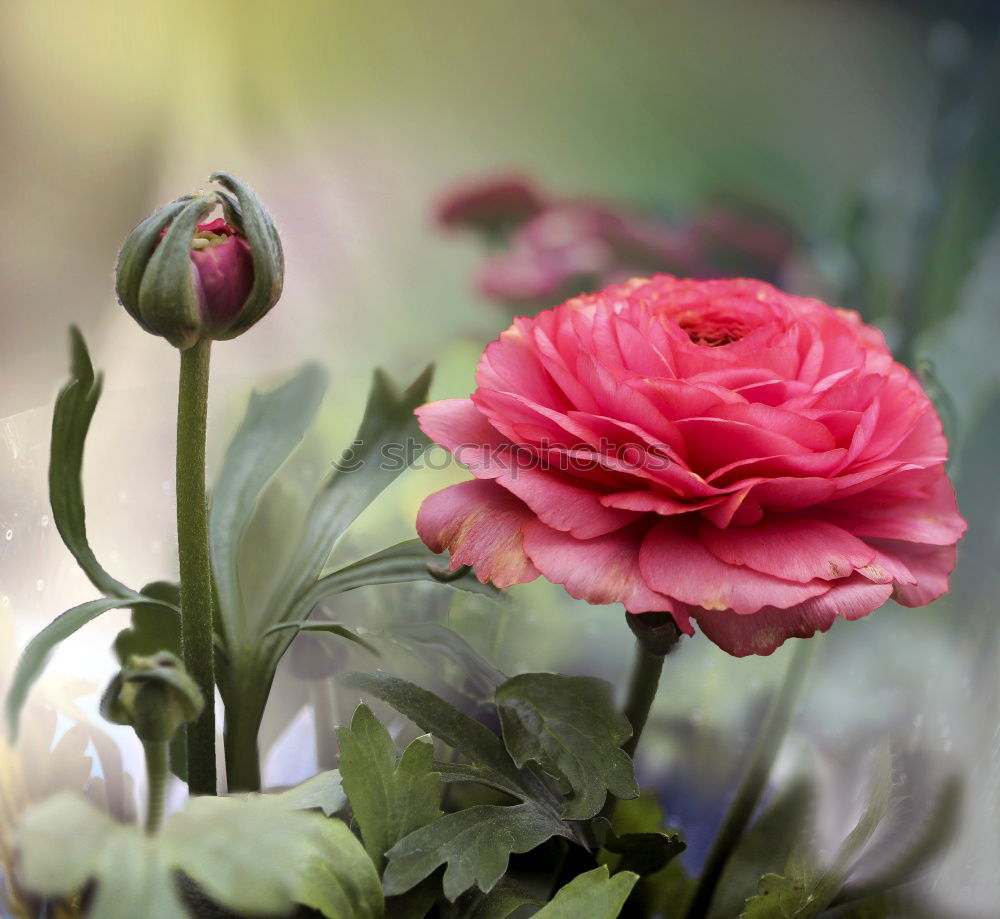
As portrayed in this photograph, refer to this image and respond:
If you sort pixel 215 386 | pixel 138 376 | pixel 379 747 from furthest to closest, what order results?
pixel 138 376 < pixel 215 386 < pixel 379 747

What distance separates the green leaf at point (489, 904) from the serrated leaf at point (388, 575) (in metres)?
0.07

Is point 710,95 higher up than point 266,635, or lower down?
higher up

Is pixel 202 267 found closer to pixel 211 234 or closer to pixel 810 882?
pixel 211 234

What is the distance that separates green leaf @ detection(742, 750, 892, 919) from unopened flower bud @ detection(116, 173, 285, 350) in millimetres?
153

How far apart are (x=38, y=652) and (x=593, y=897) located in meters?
0.12

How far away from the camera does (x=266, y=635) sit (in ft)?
0.80

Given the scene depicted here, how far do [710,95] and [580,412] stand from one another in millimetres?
315

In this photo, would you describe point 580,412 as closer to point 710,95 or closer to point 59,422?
point 59,422

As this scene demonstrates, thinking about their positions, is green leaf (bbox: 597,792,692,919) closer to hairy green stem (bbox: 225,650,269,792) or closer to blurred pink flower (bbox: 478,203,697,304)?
hairy green stem (bbox: 225,650,269,792)

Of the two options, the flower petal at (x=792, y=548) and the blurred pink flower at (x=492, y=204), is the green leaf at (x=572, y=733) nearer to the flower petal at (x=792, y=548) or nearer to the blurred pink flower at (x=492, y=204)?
the flower petal at (x=792, y=548)

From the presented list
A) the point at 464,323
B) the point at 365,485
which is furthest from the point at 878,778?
the point at 464,323

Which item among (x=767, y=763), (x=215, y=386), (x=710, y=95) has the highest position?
(x=710, y=95)

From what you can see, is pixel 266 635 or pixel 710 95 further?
pixel 710 95

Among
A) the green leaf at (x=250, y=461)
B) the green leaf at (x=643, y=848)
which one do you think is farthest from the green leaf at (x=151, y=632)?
the green leaf at (x=643, y=848)
